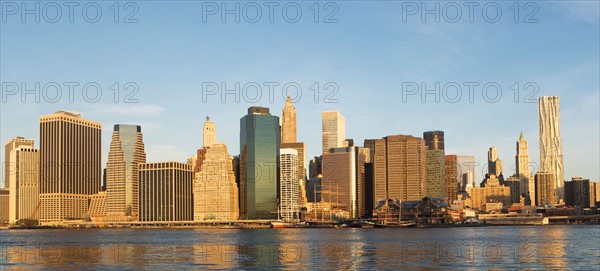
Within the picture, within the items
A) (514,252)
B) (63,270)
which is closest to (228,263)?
(63,270)

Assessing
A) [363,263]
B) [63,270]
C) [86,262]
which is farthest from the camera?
[86,262]

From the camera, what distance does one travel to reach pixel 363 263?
88.4m

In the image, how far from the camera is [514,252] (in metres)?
107

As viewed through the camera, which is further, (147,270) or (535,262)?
(535,262)

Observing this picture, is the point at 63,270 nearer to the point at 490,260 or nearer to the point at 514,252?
the point at 490,260

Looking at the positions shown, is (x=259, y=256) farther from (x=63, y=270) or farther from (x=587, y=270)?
(x=587, y=270)

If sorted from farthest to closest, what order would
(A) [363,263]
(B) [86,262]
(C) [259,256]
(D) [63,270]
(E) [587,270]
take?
(C) [259,256], (B) [86,262], (A) [363,263], (D) [63,270], (E) [587,270]

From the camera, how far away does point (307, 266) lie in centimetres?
8500

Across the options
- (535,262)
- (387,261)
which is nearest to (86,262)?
(387,261)

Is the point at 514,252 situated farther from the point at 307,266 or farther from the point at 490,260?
the point at 307,266

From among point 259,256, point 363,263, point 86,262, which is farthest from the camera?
point 259,256

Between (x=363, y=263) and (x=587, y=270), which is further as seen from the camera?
(x=363, y=263)

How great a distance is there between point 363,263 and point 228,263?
15.8m

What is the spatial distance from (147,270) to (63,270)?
31.6 ft
